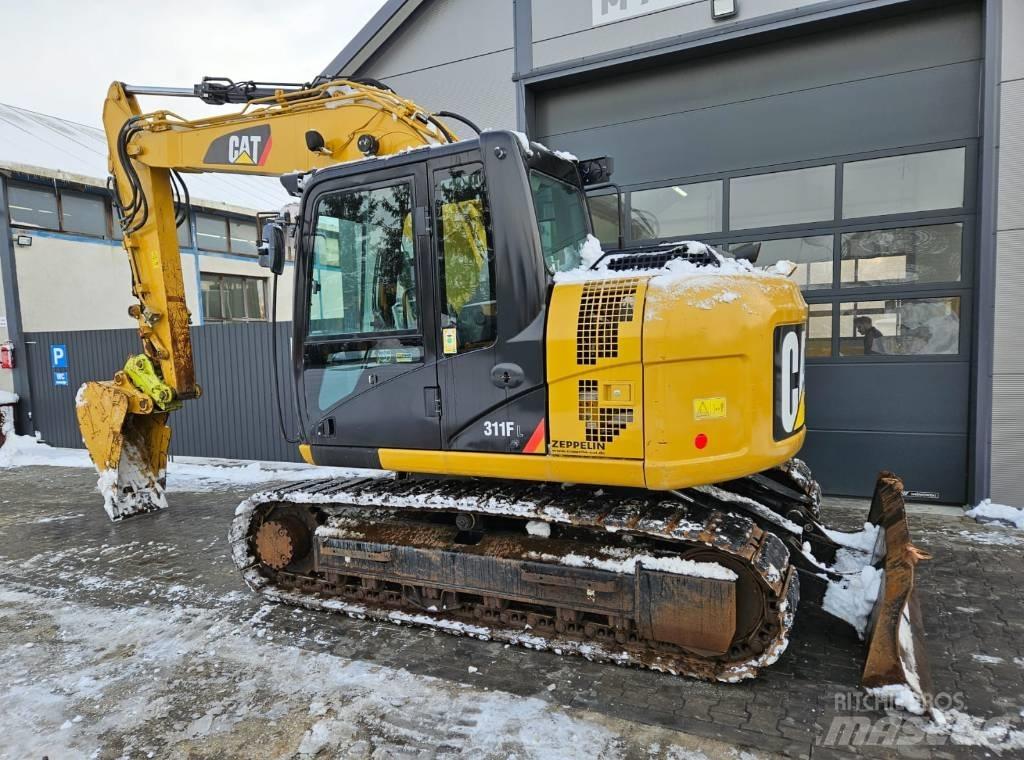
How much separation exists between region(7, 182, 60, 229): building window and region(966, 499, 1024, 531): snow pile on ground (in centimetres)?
1648

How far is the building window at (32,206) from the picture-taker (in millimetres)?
12531

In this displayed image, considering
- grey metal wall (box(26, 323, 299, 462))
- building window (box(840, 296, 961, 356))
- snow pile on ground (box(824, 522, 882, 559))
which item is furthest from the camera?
grey metal wall (box(26, 323, 299, 462))

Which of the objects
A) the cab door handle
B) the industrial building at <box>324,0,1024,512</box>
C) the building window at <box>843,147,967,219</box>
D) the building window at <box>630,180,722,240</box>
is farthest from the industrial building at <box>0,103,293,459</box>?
the building window at <box>843,147,967,219</box>

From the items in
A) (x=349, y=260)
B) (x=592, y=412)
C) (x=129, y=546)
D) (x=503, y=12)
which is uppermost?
(x=503, y=12)

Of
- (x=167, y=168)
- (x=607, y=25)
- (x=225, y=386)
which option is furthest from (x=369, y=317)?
(x=225, y=386)

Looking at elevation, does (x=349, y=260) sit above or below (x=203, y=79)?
below

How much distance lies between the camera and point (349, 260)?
3908mm

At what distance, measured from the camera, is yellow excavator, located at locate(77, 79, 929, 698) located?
10.1 feet

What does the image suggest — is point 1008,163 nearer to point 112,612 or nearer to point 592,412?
point 592,412

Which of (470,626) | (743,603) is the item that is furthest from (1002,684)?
(470,626)

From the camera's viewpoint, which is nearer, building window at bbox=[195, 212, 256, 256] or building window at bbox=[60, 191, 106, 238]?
building window at bbox=[60, 191, 106, 238]

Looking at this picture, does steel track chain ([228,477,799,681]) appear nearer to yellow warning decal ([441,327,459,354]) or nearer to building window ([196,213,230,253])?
yellow warning decal ([441,327,459,354])

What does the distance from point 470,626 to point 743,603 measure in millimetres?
1566

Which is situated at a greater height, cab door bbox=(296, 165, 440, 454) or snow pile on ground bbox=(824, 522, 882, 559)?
cab door bbox=(296, 165, 440, 454)
